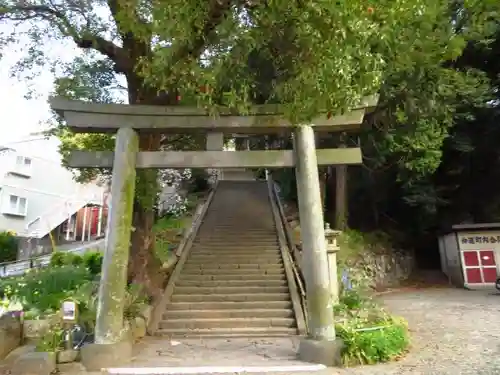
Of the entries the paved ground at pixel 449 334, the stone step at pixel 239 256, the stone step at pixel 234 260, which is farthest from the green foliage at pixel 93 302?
the paved ground at pixel 449 334

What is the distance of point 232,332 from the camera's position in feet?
26.6

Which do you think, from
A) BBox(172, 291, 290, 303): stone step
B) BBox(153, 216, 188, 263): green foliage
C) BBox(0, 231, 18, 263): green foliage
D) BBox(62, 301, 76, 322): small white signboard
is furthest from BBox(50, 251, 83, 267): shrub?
BBox(0, 231, 18, 263): green foliage

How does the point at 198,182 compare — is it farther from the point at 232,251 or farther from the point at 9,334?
the point at 9,334

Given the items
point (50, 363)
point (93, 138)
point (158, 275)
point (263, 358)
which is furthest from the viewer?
point (93, 138)

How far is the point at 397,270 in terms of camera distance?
1684 centimetres

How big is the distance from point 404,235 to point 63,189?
19669 millimetres

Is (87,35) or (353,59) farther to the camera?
(87,35)

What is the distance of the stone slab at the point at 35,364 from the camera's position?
18.4 ft

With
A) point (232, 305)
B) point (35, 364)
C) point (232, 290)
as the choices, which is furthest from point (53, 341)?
point (232, 290)

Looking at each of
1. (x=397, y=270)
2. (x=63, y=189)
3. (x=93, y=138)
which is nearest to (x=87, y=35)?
(x=93, y=138)

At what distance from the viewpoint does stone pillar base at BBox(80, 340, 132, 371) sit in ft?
19.4

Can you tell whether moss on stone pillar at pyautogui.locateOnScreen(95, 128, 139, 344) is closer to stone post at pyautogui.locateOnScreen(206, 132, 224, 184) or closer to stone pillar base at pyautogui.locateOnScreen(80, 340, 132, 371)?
stone pillar base at pyautogui.locateOnScreen(80, 340, 132, 371)

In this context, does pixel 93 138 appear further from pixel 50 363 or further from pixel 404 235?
pixel 404 235

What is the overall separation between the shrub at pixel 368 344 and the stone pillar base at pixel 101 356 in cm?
334
